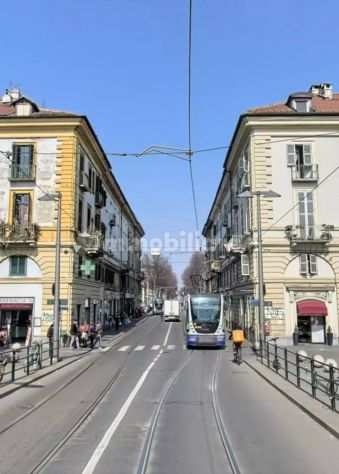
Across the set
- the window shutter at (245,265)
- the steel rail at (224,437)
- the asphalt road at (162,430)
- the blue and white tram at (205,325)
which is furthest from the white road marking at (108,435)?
the window shutter at (245,265)

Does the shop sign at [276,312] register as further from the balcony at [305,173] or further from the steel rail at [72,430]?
the steel rail at [72,430]

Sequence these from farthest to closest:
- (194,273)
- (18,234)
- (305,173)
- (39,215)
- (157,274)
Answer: (194,273) → (157,274) → (305,173) → (39,215) → (18,234)

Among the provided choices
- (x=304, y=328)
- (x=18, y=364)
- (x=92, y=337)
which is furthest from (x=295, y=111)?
(x=18, y=364)

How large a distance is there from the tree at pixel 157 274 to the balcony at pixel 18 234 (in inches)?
3351

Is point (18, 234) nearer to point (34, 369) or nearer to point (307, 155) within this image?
point (34, 369)

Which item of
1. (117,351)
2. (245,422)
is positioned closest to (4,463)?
(245,422)

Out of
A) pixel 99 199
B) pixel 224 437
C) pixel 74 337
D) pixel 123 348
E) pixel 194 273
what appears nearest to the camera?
pixel 224 437

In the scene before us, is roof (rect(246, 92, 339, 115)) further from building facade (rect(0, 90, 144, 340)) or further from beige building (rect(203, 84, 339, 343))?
building facade (rect(0, 90, 144, 340))

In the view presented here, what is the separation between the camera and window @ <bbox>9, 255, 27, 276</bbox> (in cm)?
3159

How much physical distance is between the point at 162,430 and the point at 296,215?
25185 millimetres

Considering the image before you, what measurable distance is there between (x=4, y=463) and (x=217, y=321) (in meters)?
22.6

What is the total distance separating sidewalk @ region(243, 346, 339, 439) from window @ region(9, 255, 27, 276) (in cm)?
1875

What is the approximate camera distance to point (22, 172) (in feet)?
105

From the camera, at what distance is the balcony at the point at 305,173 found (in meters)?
32.2
